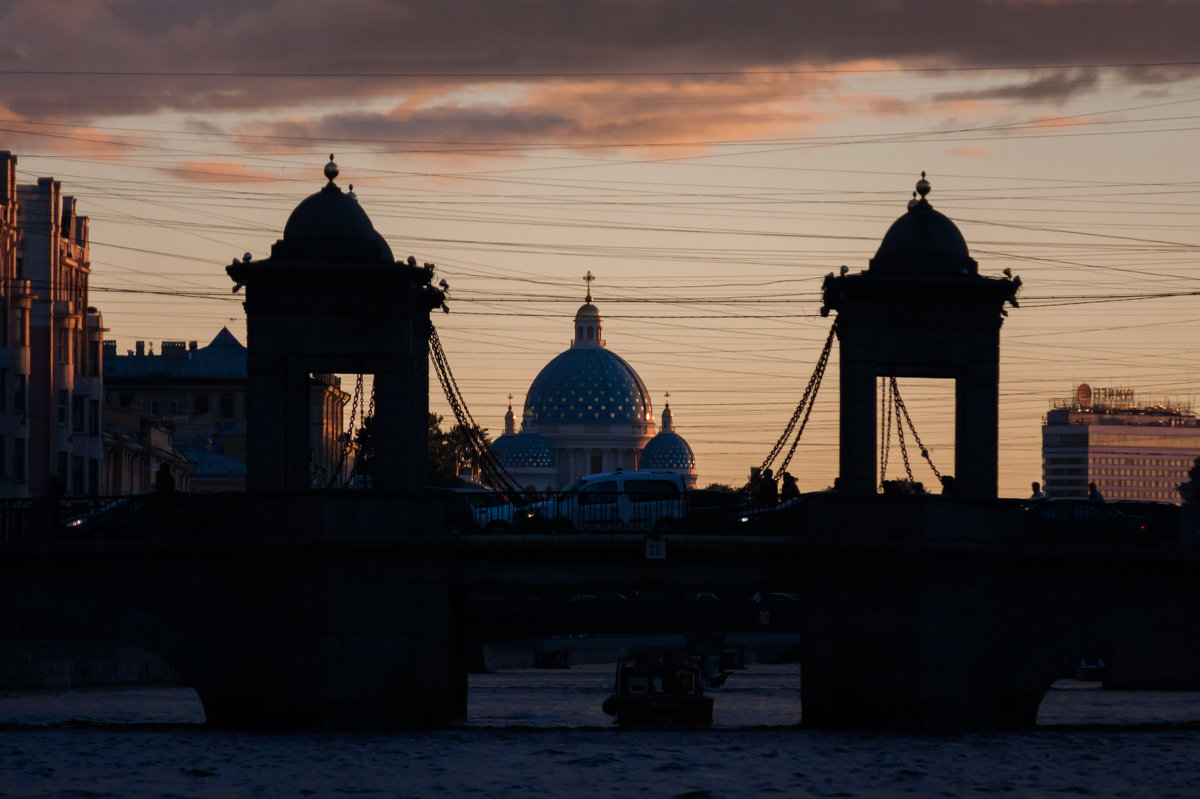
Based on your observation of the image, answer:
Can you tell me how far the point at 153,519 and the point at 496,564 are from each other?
755 cm

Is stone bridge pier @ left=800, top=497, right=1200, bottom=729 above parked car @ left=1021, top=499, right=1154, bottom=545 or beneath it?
beneath

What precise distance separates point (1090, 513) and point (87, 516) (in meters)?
22.3

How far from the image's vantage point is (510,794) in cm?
4500

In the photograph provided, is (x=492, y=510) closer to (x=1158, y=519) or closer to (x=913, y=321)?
(x=913, y=321)

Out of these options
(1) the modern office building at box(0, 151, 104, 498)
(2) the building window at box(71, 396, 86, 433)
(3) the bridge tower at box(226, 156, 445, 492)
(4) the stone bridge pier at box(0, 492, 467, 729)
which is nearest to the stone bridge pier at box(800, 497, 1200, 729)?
(4) the stone bridge pier at box(0, 492, 467, 729)

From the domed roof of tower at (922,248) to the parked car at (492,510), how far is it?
32.5ft

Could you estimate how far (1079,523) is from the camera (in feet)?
179

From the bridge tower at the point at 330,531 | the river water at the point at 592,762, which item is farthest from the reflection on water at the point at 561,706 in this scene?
the bridge tower at the point at 330,531

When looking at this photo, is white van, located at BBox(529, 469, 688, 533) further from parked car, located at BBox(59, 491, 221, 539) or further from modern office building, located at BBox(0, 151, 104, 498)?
modern office building, located at BBox(0, 151, 104, 498)

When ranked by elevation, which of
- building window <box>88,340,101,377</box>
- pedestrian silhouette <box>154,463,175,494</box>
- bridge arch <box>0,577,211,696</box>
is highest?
building window <box>88,340,101,377</box>

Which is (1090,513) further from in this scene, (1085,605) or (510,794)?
(510,794)

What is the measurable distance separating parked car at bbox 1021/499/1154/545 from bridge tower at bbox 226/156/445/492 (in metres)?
13.9

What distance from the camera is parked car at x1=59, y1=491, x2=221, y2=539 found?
5362 centimetres

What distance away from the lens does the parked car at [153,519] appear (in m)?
53.6
